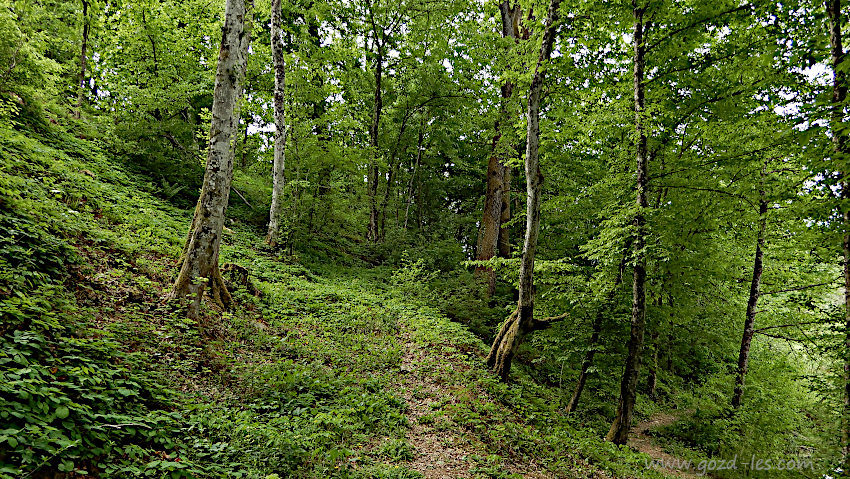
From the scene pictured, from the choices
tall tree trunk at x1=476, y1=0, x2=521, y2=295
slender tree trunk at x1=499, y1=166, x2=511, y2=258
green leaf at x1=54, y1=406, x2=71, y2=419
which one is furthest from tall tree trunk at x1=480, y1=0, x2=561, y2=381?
green leaf at x1=54, y1=406, x2=71, y2=419

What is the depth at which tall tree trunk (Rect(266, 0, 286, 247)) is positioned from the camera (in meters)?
12.0

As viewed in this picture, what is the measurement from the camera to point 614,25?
8.17 m

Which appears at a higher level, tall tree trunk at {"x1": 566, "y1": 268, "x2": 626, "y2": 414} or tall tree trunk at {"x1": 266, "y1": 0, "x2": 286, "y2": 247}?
tall tree trunk at {"x1": 266, "y1": 0, "x2": 286, "y2": 247}

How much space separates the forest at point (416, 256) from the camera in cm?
421

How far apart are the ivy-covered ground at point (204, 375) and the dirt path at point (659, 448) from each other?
1900mm

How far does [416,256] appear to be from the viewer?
15508mm

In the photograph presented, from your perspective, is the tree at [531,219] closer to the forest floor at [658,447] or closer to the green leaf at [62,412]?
the forest floor at [658,447]

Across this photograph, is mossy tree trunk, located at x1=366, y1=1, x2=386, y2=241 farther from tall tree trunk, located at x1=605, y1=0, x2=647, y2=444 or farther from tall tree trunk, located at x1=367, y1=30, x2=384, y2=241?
tall tree trunk, located at x1=605, y1=0, x2=647, y2=444

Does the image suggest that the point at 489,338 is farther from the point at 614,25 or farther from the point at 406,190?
the point at 406,190

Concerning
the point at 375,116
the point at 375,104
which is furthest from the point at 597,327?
the point at 375,104

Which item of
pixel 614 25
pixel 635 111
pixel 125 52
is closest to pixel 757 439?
pixel 635 111

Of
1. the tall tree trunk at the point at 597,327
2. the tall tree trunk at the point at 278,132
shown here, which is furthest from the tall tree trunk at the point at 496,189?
the tall tree trunk at the point at 278,132

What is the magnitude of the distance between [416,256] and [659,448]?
9685 millimetres

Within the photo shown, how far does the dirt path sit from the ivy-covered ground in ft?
6.23
